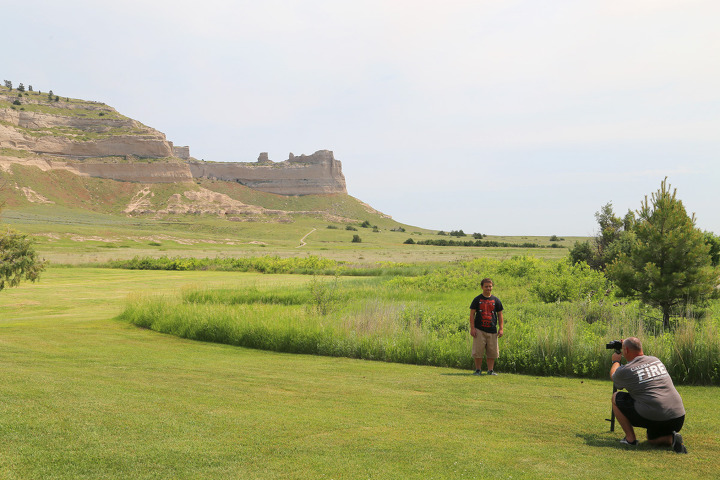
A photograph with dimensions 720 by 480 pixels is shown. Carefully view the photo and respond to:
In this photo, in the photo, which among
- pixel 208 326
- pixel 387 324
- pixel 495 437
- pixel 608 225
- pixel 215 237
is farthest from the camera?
pixel 215 237

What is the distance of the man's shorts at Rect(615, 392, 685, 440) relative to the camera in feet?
21.7

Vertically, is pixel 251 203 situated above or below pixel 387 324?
above

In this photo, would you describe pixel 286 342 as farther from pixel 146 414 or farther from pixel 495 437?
pixel 495 437

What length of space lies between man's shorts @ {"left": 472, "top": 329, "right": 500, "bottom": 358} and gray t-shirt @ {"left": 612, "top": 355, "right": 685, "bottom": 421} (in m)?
5.04

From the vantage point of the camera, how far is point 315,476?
558cm

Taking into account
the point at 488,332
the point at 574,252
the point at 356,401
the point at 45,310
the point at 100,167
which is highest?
the point at 100,167

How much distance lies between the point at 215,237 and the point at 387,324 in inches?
3615

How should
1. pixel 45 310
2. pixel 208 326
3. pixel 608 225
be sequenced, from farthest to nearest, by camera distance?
pixel 608 225
pixel 45 310
pixel 208 326

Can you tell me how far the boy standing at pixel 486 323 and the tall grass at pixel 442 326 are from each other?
1.55m

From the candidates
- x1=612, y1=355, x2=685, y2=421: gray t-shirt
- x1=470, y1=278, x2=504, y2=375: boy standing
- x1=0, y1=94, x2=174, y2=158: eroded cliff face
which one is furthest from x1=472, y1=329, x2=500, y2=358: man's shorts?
x1=0, y1=94, x2=174, y2=158: eroded cliff face

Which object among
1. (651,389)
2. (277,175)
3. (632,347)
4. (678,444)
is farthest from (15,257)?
(277,175)

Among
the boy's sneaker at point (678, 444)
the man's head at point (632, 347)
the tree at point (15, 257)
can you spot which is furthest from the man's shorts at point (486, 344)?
the tree at point (15, 257)

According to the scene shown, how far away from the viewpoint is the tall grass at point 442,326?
12.8 meters

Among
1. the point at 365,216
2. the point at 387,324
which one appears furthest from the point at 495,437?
the point at 365,216
